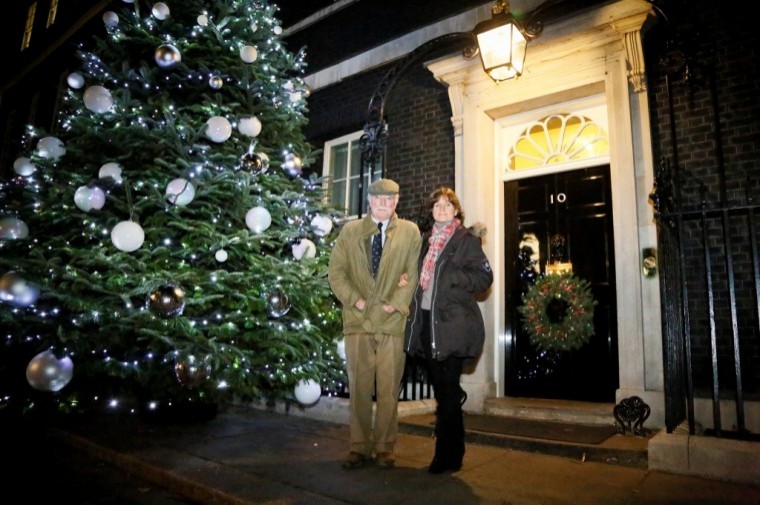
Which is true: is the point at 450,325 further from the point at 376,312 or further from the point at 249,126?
the point at 249,126

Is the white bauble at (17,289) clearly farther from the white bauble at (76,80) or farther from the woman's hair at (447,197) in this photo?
the woman's hair at (447,197)

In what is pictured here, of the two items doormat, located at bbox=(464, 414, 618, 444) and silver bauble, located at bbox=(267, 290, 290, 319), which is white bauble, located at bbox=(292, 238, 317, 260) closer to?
silver bauble, located at bbox=(267, 290, 290, 319)

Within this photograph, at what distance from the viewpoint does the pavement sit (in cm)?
283

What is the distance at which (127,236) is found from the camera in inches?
151

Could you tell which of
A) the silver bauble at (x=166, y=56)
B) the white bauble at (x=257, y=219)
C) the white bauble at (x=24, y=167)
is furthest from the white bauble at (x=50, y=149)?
the white bauble at (x=257, y=219)

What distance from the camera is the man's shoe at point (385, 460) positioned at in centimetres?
333

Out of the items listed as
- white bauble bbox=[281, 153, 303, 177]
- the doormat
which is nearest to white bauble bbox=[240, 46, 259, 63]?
white bauble bbox=[281, 153, 303, 177]

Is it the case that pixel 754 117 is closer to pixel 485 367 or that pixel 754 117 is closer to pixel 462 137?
pixel 462 137

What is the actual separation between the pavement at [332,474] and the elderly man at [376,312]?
10.8 inches

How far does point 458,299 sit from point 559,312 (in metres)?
2.71

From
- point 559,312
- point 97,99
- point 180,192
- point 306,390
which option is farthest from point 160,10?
point 559,312

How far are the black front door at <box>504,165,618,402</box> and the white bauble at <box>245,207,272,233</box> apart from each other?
10.5 feet

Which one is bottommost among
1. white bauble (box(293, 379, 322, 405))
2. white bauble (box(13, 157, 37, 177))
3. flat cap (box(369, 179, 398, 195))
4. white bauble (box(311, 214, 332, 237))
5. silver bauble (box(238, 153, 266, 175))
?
white bauble (box(293, 379, 322, 405))

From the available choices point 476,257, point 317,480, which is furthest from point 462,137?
point 317,480
